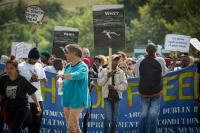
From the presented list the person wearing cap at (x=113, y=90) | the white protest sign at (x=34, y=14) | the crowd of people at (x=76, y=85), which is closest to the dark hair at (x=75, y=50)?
the crowd of people at (x=76, y=85)

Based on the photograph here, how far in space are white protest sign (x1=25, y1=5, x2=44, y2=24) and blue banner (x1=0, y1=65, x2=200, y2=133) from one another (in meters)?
3.44

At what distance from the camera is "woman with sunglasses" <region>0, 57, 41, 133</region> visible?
1448 cm

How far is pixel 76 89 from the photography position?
14.7 metres

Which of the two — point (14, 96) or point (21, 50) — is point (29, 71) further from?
point (21, 50)

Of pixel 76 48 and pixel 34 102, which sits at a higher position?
pixel 76 48

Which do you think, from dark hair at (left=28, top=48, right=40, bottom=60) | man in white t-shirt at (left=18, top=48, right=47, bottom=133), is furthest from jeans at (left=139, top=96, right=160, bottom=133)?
dark hair at (left=28, top=48, right=40, bottom=60)

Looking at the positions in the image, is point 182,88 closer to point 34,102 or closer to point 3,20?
point 34,102

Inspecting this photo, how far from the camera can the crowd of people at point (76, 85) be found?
1455 cm

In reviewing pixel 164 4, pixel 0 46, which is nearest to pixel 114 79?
Answer: pixel 164 4

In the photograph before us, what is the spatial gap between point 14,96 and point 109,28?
11.9 ft

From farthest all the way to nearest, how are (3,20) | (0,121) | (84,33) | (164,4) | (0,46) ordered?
(3,20), (84,33), (0,46), (164,4), (0,121)

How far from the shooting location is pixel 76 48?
48.0 ft

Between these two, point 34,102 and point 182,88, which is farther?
point 182,88

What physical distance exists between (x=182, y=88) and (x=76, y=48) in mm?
3775
